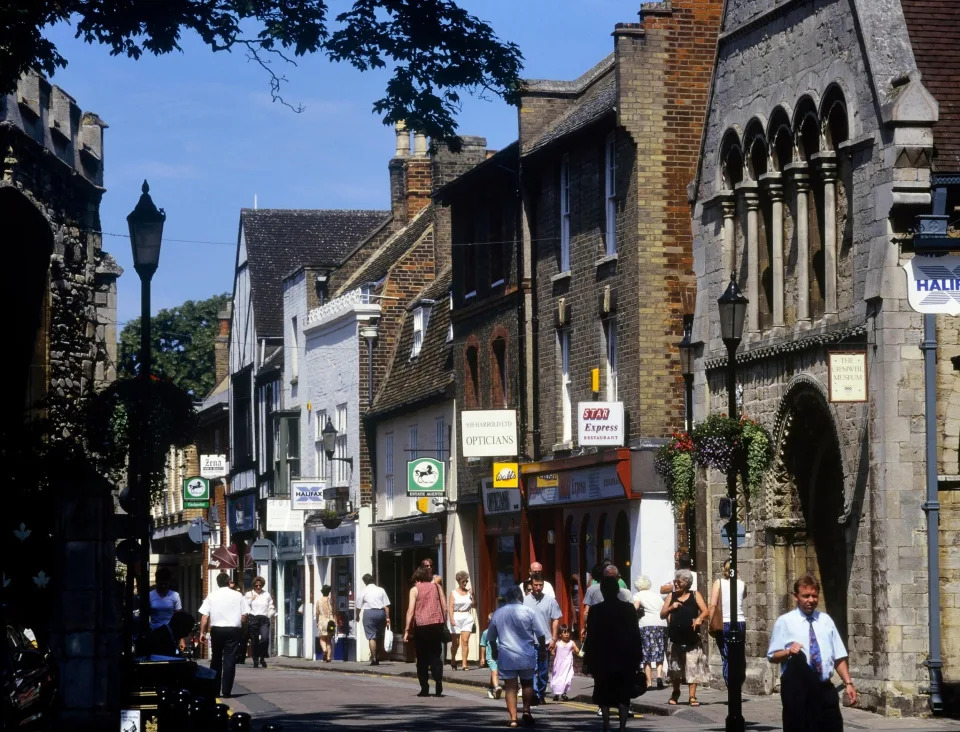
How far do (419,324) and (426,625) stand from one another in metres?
21.1

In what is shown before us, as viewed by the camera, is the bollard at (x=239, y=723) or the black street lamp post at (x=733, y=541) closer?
the bollard at (x=239, y=723)

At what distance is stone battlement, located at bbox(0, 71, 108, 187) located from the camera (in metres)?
20.5

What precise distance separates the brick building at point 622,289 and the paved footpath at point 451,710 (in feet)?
11.0

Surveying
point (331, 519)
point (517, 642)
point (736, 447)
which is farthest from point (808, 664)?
point (331, 519)

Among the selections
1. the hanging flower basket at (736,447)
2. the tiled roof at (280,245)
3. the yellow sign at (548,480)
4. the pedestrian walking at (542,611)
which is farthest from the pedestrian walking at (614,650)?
the tiled roof at (280,245)

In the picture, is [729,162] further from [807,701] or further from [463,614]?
[807,701]

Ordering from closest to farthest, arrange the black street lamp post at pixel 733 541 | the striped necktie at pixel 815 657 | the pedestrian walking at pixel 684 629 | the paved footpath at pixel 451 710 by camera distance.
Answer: the striped necktie at pixel 815 657 < the black street lamp post at pixel 733 541 < the paved footpath at pixel 451 710 < the pedestrian walking at pixel 684 629

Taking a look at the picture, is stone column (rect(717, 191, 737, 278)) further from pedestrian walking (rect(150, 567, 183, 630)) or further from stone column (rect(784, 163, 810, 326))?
pedestrian walking (rect(150, 567, 183, 630))

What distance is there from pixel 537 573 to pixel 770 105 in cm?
742

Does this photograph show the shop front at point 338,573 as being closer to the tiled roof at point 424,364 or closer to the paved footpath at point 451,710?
the tiled roof at point 424,364

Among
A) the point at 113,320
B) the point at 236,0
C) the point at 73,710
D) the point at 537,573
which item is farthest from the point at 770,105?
the point at 73,710

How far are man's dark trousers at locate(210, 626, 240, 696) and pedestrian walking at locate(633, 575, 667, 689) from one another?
5742mm

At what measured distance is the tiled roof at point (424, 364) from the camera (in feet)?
152

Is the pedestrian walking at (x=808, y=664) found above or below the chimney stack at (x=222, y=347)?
below
